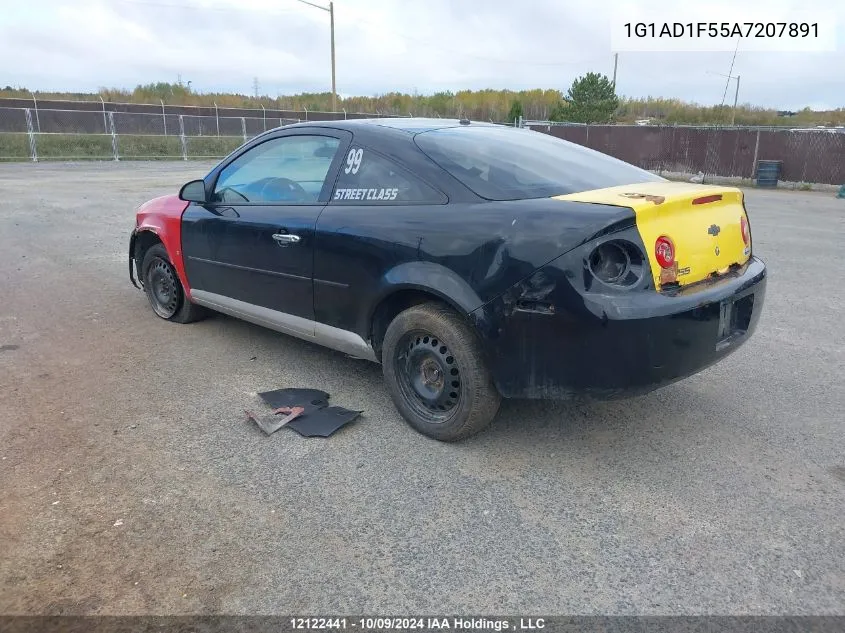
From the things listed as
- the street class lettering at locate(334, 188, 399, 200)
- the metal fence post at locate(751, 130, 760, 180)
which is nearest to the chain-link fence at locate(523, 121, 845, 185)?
the metal fence post at locate(751, 130, 760, 180)

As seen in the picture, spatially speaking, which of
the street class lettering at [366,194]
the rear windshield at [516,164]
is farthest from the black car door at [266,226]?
the rear windshield at [516,164]

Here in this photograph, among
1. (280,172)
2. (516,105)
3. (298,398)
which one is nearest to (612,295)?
(298,398)

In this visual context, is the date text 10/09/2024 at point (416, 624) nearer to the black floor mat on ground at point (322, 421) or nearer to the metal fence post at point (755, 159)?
the black floor mat on ground at point (322, 421)

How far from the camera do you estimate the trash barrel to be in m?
20.9

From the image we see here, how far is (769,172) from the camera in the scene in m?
21.0

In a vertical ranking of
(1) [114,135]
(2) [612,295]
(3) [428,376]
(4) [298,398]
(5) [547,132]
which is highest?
(5) [547,132]

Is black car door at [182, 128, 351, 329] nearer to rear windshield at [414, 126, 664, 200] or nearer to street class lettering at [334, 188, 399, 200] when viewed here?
street class lettering at [334, 188, 399, 200]

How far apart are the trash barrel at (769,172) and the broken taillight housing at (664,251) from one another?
69.7ft

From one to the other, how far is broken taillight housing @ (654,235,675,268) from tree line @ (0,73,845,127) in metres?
36.8

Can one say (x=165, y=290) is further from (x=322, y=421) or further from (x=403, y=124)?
(x=403, y=124)

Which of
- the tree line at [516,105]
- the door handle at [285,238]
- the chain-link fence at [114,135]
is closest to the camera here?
the door handle at [285,238]

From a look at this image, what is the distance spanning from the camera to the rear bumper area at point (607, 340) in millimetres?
2686

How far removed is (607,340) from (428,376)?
1.02 meters

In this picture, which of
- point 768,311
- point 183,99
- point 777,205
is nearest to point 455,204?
point 768,311
